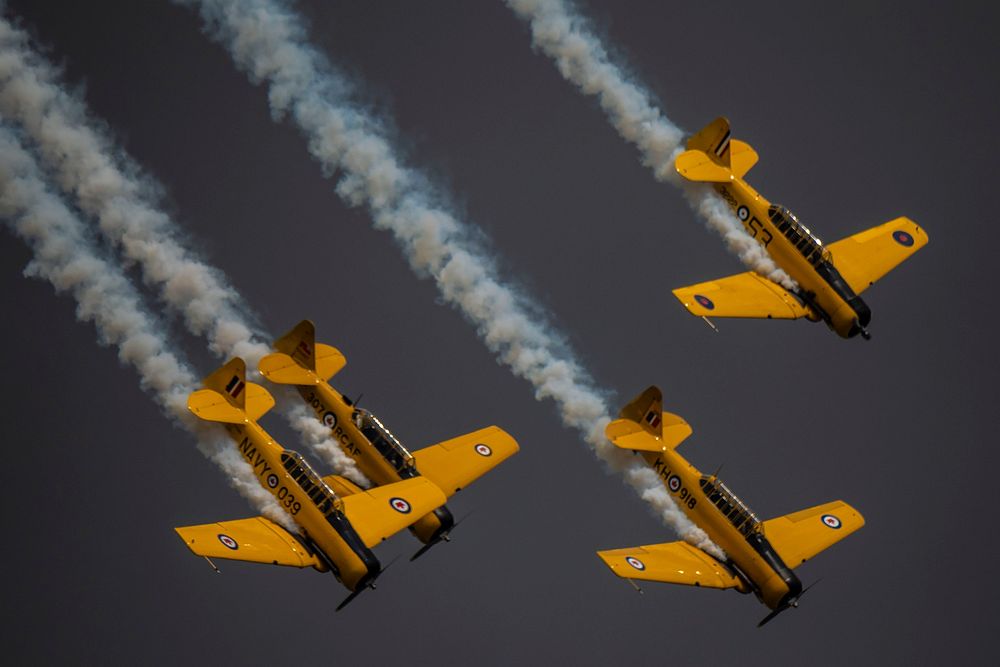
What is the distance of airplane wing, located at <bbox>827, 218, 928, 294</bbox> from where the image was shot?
54.1 metres

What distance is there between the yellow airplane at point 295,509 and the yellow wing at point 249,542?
0.02 m

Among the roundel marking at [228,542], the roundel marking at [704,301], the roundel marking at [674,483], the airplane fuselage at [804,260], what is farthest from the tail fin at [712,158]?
the roundel marking at [228,542]

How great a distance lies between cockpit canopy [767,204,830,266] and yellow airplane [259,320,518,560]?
7915 millimetres

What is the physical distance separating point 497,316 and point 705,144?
20.1ft

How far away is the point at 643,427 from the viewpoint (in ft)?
169

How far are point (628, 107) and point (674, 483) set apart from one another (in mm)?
8796

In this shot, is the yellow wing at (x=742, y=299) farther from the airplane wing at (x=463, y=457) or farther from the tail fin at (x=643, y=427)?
the airplane wing at (x=463, y=457)

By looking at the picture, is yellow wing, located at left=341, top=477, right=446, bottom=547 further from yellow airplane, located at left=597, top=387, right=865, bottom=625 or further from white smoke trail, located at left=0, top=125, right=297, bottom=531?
yellow airplane, located at left=597, top=387, right=865, bottom=625

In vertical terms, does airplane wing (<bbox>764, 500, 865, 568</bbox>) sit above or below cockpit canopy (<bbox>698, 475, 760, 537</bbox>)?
below

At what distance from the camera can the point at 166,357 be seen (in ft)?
168

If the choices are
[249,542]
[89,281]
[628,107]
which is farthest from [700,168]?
[89,281]

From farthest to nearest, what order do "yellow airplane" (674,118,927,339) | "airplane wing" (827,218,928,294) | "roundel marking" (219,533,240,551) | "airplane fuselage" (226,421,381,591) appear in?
"airplane wing" (827,218,928,294), "yellow airplane" (674,118,927,339), "airplane fuselage" (226,421,381,591), "roundel marking" (219,533,240,551)

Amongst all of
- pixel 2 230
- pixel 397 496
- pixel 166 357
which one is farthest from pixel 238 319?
pixel 2 230

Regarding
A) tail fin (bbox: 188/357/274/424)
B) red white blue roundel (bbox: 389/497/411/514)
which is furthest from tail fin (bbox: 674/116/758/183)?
tail fin (bbox: 188/357/274/424)
